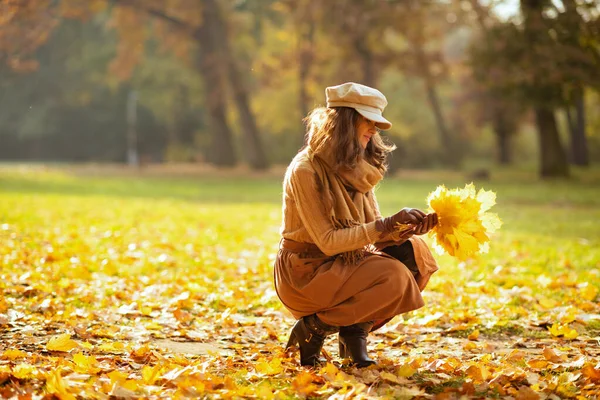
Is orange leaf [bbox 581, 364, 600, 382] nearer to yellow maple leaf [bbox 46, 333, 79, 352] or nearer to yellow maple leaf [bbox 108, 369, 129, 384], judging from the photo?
yellow maple leaf [bbox 108, 369, 129, 384]

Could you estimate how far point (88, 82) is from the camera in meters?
54.8

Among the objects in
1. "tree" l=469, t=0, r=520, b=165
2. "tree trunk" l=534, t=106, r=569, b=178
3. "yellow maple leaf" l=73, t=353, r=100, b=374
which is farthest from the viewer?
"tree" l=469, t=0, r=520, b=165

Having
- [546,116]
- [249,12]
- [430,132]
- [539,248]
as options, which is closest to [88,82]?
[249,12]

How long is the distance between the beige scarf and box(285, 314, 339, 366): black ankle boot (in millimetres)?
451

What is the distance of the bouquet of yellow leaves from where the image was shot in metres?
4.84

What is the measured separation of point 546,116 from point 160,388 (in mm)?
27887

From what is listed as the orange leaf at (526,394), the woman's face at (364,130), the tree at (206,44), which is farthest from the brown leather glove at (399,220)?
the tree at (206,44)

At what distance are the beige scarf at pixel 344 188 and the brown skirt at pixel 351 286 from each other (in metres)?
0.11

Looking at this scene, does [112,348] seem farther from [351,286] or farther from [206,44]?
[206,44]

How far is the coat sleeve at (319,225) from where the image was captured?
4715 millimetres

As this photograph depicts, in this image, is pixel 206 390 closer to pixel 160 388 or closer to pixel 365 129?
pixel 160 388

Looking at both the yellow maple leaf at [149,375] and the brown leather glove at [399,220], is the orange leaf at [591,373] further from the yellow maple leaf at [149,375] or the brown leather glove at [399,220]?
the yellow maple leaf at [149,375]

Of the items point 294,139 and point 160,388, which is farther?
point 294,139

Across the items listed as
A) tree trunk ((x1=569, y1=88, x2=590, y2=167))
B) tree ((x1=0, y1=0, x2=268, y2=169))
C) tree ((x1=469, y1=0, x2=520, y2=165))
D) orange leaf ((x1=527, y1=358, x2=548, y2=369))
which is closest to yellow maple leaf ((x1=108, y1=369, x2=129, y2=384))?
orange leaf ((x1=527, y1=358, x2=548, y2=369))
